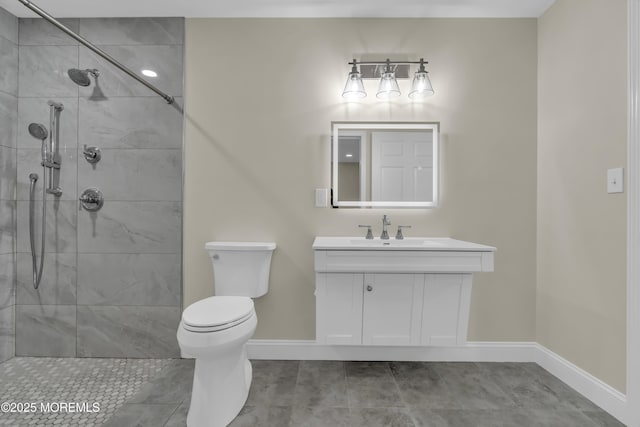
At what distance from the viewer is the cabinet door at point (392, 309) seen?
1667 mm

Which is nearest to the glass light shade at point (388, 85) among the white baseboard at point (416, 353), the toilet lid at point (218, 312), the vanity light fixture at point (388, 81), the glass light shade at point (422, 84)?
the vanity light fixture at point (388, 81)

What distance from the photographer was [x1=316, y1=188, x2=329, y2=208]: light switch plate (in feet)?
6.64

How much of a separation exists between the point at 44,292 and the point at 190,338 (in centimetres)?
150

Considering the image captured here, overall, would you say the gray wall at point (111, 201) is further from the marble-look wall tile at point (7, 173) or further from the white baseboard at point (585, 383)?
the white baseboard at point (585, 383)

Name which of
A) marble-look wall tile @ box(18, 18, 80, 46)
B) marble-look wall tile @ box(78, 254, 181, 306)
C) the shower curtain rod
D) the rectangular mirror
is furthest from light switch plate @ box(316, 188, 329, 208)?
marble-look wall tile @ box(18, 18, 80, 46)

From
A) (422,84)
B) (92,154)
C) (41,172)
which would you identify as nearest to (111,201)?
(92,154)

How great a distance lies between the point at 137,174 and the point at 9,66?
1098 mm

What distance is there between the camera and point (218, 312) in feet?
4.72

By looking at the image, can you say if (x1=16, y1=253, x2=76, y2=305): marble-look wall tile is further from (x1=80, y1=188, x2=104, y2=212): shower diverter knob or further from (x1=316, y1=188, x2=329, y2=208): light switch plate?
(x1=316, y1=188, x2=329, y2=208): light switch plate

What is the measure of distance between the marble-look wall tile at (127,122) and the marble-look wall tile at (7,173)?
18.5 inches

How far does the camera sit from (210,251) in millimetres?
1854

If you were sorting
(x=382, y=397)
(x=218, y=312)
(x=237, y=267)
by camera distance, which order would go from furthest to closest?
(x=237, y=267) < (x=382, y=397) < (x=218, y=312)

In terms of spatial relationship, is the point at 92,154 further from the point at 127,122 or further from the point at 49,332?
the point at 49,332

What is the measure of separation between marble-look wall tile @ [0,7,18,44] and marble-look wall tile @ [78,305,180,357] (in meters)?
1.91
